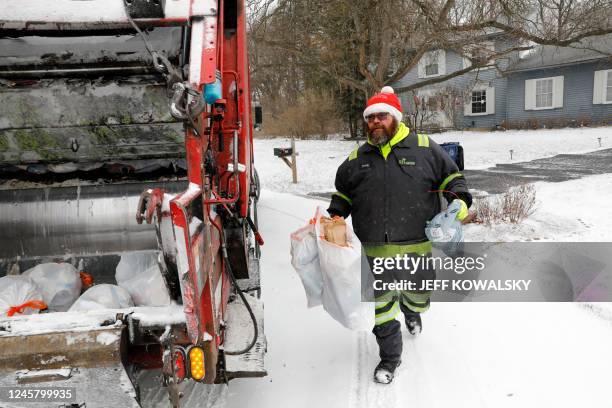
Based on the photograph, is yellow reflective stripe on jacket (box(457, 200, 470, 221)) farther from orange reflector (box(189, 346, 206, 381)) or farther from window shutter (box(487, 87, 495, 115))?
window shutter (box(487, 87, 495, 115))

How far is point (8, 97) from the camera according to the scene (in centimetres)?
293

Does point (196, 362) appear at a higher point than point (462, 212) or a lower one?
lower

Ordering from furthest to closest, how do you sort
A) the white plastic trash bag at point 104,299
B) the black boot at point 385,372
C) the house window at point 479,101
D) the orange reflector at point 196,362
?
the house window at point 479,101 → the black boot at point 385,372 → the white plastic trash bag at point 104,299 → the orange reflector at point 196,362

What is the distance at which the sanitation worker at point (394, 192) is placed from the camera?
2975 millimetres

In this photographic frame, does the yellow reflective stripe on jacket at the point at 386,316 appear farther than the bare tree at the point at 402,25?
No

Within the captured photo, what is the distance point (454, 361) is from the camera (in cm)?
320

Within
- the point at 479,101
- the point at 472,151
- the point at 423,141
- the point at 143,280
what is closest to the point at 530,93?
the point at 479,101

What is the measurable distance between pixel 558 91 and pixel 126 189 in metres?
20.7

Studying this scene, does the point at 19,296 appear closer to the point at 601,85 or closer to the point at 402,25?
the point at 402,25

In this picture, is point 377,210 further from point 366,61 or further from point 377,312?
point 366,61

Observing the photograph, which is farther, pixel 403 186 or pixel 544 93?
pixel 544 93

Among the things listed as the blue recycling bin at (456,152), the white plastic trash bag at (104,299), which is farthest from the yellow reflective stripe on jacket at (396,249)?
the blue recycling bin at (456,152)

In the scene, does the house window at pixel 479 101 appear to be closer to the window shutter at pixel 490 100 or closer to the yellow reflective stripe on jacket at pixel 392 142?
the window shutter at pixel 490 100

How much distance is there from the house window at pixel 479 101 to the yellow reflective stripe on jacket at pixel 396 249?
20.9 meters
